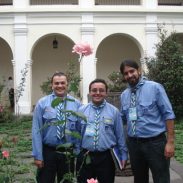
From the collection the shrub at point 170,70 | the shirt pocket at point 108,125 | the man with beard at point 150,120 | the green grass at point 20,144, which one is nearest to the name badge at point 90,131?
the shirt pocket at point 108,125

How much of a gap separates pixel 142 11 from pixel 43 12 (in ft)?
13.1

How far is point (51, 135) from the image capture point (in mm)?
4344

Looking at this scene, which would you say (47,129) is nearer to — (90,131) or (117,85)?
(90,131)

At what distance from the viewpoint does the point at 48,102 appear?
4.40 m

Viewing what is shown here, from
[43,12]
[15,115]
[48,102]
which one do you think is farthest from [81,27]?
[48,102]

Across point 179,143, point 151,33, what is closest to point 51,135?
point 179,143

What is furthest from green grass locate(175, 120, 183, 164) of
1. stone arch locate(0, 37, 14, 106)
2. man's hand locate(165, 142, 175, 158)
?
stone arch locate(0, 37, 14, 106)

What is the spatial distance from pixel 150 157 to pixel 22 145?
641 cm

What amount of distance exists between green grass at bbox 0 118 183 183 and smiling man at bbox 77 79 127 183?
2.48 feet

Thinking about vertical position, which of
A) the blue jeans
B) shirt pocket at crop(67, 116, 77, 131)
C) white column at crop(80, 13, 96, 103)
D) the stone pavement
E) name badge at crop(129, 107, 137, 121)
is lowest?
the stone pavement

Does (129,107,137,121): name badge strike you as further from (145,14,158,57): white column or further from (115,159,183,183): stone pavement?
(145,14,158,57): white column

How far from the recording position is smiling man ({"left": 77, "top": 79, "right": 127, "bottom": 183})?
4254 mm

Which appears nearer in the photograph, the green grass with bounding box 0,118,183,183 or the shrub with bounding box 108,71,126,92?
the green grass with bounding box 0,118,183,183

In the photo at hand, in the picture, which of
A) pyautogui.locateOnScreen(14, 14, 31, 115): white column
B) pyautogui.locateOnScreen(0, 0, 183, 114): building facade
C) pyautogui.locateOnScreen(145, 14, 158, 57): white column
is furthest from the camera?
pyautogui.locateOnScreen(145, 14, 158, 57): white column
